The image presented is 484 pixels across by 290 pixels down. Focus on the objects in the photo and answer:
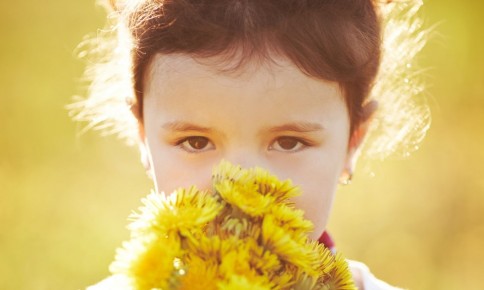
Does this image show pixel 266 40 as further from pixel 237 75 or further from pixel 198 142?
pixel 198 142

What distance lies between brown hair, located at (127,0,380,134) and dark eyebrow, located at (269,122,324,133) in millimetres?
117

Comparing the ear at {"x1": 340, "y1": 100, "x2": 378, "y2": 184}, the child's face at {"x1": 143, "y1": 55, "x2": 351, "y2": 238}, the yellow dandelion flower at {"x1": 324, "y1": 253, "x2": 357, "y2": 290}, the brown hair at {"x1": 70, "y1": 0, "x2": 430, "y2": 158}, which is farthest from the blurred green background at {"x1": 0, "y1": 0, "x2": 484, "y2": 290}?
the yellow dandelion flower at {"x1": 324, "y1": 253, "x2": 357, "y2": 290}

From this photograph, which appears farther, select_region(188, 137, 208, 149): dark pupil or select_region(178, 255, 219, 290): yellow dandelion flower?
select_region(188, 137, 208, 149): dark pupil

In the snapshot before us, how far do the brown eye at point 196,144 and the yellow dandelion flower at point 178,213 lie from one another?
51 centimetres

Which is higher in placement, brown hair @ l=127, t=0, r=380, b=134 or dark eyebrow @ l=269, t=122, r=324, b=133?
brown hair @ l=127, t=0, r=380, b=134

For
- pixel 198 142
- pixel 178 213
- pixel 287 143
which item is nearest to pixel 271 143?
pixel 287 143

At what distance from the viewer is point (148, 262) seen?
45.6 inches

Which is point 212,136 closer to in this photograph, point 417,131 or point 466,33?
point 417,131

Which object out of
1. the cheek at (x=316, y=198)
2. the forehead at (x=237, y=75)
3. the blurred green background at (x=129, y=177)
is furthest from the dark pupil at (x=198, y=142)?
the blurred green background at (x=129, y=177)

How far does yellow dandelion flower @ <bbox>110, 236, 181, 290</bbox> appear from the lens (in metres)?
1.14

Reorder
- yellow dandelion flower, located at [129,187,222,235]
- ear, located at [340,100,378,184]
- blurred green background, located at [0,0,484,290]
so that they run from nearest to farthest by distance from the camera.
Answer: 1. yellow dandelion flower, located at [129,187,222,235]
2. ear, located at [340,100,378,184]
3. blurred green background, located at [0,0,484,290]

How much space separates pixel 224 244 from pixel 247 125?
1.92 feet

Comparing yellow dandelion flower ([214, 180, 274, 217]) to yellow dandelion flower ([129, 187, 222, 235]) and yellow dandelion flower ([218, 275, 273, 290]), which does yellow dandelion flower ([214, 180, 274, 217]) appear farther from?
yellow dandelion flower ([218, 275, 273, 290])

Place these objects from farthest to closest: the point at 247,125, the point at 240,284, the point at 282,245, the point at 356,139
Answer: the point at 356,139, the point at 247,125, the point at 282,245, the point at 240,284
